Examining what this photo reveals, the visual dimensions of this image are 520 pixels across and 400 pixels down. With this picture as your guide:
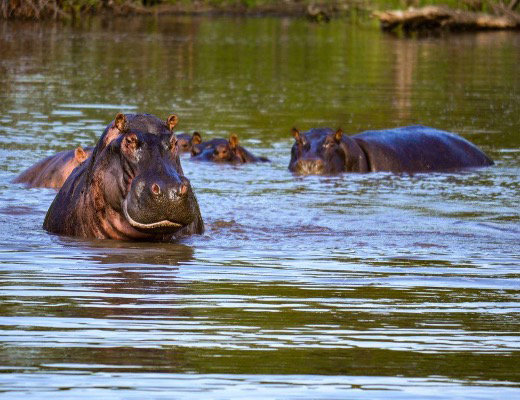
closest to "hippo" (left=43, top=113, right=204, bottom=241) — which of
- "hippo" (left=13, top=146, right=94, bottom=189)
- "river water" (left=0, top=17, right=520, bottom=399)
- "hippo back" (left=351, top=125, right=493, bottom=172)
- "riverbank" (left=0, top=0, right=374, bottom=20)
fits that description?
"river water" (left=0, top=17, right=520, bottom=399)

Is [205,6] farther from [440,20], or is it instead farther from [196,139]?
[196,139]

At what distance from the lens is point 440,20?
127 ft

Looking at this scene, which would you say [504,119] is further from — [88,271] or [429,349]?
[429,349]

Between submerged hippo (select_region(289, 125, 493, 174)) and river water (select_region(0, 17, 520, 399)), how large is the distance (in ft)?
0.85

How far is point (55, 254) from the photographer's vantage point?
6.85m

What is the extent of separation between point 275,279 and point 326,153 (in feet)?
19.8

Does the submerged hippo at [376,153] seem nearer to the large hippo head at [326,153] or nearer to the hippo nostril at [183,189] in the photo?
the large hippo head at [326,153]

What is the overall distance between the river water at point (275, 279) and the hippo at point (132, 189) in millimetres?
127

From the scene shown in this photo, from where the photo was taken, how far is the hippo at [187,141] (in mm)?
13570

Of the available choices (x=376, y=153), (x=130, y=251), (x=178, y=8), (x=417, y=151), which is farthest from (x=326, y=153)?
(x=178, y=8)

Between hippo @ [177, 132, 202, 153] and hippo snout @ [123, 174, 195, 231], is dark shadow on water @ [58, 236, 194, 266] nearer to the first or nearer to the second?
hippo snout @ [123, 174, 195, 231]

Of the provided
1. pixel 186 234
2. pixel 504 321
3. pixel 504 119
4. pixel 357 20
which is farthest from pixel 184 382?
pixel 357 20

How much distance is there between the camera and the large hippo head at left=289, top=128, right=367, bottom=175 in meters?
12.1

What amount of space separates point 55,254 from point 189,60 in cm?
2051
